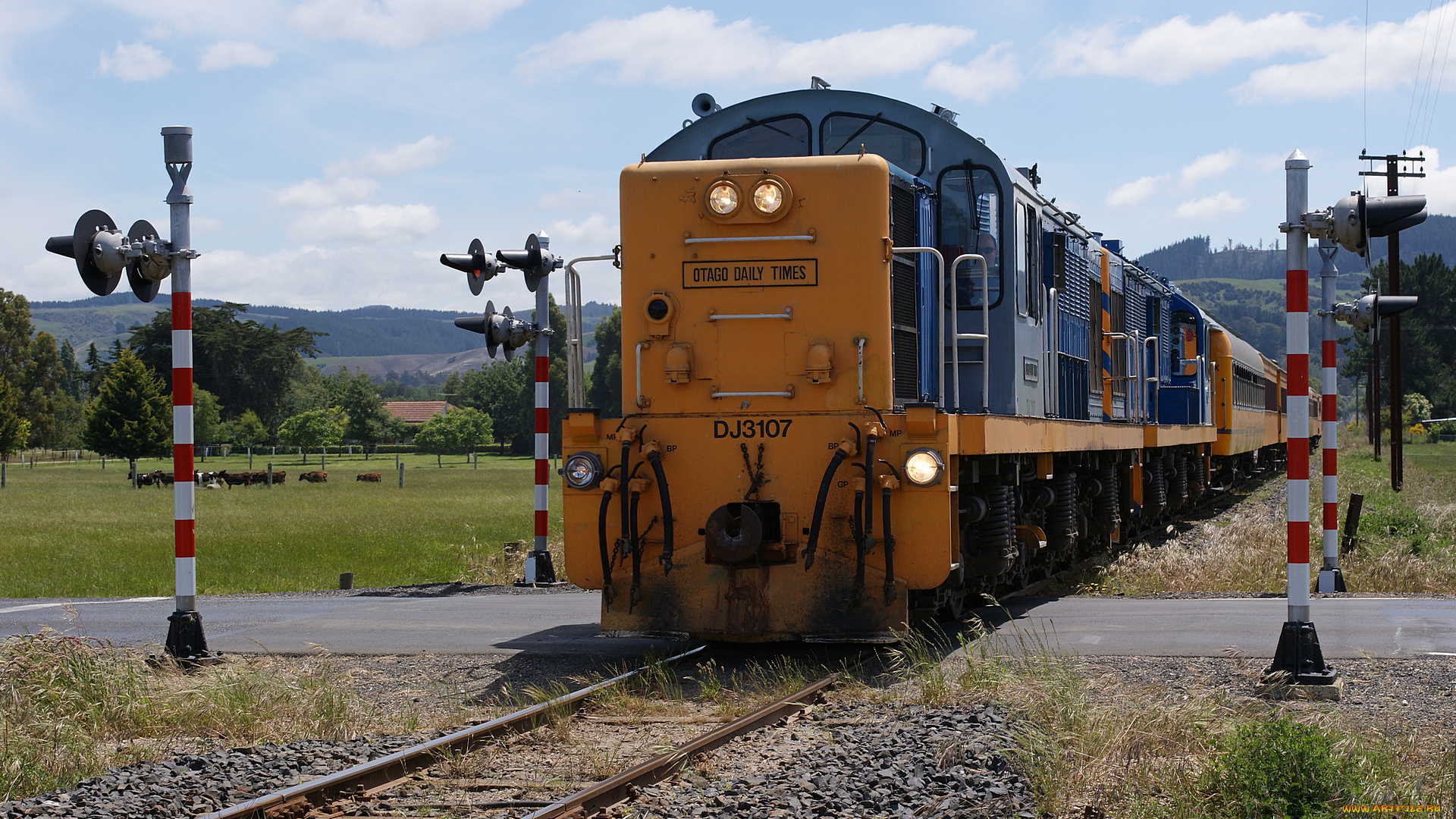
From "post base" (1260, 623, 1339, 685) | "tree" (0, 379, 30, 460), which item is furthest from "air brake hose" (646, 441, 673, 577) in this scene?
"tree" (0, 379, 30, 460)

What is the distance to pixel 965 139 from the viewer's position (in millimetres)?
9344

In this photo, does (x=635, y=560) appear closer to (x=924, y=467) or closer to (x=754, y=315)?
(x=754, y=315)

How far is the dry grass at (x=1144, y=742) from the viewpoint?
4.67m

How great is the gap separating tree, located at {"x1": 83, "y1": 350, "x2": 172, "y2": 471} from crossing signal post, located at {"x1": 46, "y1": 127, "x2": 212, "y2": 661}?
6367 centimetres

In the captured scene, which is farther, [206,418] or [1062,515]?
[206,418]

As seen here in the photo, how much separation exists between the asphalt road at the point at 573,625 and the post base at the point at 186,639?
0.54 metres

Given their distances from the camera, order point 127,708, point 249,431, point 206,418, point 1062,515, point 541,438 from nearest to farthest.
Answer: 1. point 127,708
2. point 1062,515
3. point 541,438
4. point 206,418
5. point 249,431

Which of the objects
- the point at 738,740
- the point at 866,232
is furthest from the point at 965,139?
the point at 738,740

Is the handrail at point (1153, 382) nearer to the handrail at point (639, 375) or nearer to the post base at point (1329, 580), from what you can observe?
the post base at point (1329, 580)

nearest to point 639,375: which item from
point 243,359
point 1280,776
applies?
point 1280,776

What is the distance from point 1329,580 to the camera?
11.9 metres

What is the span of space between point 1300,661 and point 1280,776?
2.68 meters

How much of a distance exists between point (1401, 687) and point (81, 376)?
310ft

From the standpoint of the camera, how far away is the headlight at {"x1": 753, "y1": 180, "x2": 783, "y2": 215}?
7852mm
